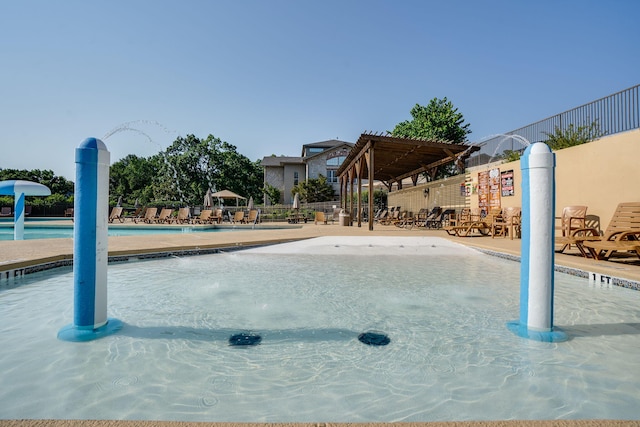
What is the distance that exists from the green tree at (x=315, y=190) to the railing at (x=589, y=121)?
1646 centimetres

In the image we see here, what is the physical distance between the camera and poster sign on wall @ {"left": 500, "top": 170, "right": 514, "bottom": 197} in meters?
10.7

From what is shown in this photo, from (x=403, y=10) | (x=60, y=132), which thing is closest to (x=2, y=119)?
(x=60, y=132)

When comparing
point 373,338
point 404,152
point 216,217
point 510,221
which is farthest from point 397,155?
point 373,338

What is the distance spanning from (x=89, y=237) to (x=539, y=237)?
3.45 metres

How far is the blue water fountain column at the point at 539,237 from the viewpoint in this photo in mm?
2358

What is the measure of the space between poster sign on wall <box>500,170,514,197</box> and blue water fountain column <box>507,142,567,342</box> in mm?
9515

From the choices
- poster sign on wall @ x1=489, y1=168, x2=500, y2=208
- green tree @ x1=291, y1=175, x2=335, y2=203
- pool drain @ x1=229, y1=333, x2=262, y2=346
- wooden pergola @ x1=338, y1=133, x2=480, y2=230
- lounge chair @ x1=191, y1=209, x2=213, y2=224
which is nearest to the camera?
pool drain @ x1=229, y1=333, x2=262, y2=346

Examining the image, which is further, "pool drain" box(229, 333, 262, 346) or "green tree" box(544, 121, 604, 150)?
"green tree" box(544, 121, 604, 150)

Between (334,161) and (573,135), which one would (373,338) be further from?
(334,161)

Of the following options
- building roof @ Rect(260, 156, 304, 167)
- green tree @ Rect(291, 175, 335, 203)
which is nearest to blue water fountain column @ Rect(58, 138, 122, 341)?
green tree @ Rect(291, 175, 335, 203)

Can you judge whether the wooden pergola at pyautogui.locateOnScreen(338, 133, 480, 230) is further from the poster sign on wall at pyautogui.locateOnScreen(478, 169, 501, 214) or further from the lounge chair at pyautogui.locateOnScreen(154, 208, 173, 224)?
the lounge chair at pyautogui.locateOnScreen(154, 208, 173, 224)

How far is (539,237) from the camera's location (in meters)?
2.38

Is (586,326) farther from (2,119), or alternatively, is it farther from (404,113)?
(2,119)

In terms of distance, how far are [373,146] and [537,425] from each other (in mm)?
11698
